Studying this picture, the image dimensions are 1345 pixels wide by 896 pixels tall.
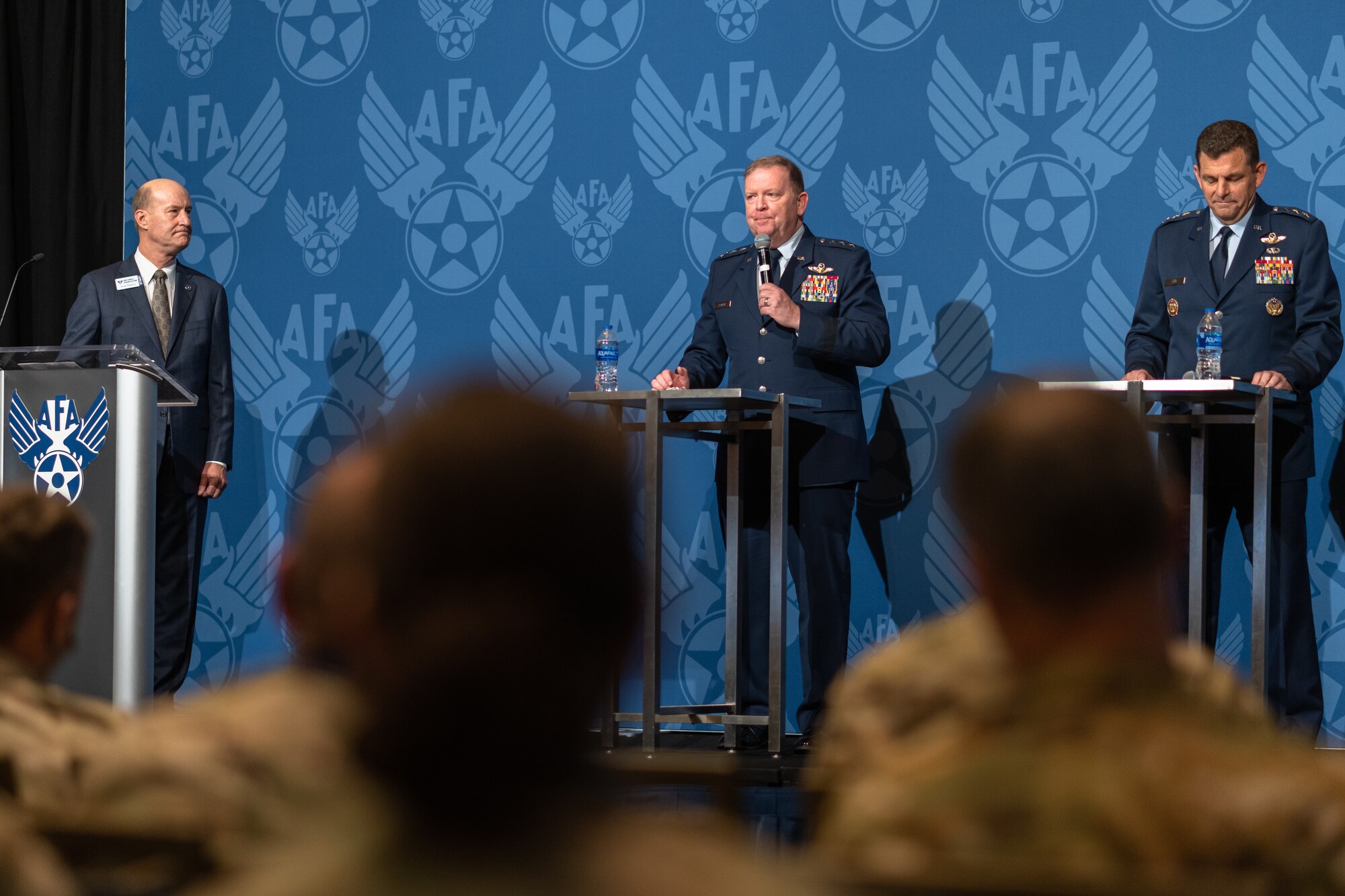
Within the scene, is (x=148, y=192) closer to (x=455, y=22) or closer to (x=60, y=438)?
(x=455, y=22)

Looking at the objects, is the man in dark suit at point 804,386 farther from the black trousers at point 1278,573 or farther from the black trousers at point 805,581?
the black trousers at point 1278,573

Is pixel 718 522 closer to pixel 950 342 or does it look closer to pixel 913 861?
pixel 950 342

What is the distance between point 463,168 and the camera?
19.2 ft

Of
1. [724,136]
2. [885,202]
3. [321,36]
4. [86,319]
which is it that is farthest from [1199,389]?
[321,36]

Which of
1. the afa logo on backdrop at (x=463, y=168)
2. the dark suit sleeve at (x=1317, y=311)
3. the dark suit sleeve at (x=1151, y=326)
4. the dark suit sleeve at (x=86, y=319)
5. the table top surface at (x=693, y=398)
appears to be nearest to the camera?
the table top surface at (x=693, y=398)

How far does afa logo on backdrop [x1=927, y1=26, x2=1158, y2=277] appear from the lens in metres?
5.00

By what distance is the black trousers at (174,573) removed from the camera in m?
5.21

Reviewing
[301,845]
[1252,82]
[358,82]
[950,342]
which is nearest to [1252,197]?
[1252,82]

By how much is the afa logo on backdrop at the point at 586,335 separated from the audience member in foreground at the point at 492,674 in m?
4.69

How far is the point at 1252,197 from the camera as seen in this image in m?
4.51

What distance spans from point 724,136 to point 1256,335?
2.10 metres

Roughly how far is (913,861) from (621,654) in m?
0.29

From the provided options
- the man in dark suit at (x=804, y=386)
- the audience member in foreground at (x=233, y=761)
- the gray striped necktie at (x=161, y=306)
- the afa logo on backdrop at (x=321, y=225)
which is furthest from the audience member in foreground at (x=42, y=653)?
the afa logo on backdrop at (x=321, y=225)

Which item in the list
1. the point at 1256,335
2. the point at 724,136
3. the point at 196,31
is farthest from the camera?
the point at 196,31
